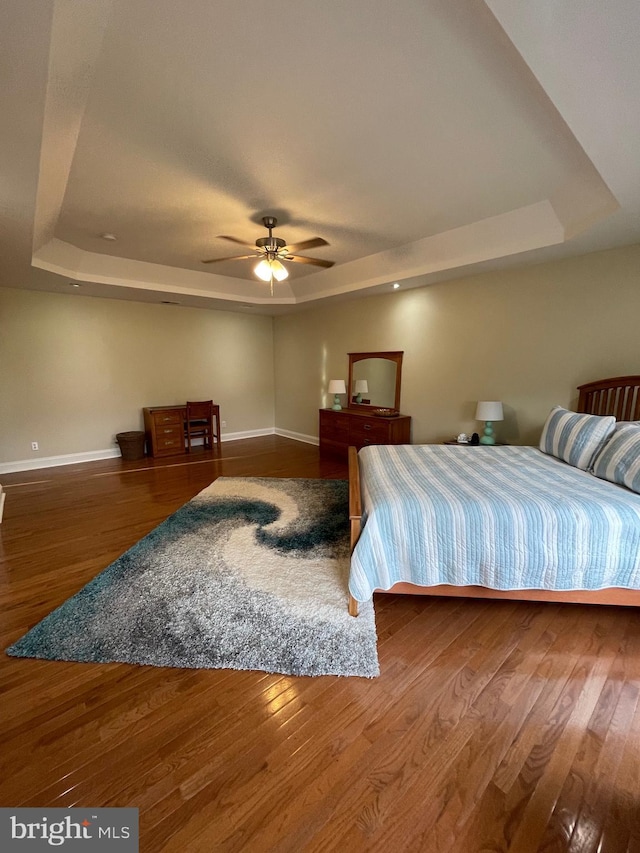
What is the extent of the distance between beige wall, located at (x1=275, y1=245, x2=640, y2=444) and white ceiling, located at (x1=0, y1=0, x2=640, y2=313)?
0.33m

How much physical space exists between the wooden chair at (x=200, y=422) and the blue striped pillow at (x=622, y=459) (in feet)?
17.7

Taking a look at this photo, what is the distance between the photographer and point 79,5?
1234 millimetres

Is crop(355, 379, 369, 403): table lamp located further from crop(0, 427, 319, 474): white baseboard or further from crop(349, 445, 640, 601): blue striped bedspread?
crop(349, 445, 640, 601): blue striped bedspread

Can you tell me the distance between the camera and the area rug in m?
1.78

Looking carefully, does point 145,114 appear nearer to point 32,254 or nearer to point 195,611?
point 32,254

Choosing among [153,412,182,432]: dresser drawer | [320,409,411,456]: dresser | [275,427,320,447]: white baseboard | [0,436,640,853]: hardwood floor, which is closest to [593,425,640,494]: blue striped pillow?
[0,436,640,853]: hardwood floor

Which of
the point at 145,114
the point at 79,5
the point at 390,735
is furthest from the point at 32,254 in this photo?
the point at 390,735

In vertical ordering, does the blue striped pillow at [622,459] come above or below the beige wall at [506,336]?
below

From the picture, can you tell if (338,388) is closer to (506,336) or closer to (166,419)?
(506,336)

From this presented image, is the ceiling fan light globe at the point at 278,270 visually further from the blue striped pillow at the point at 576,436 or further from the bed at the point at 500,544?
the blue striped pillow at the point at 576,436

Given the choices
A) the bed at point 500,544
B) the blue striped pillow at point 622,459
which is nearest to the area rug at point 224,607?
the bed at point 500,544

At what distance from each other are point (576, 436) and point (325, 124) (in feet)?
9.31

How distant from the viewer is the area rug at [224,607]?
1.78m

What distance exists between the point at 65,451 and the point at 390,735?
18.9 feet
